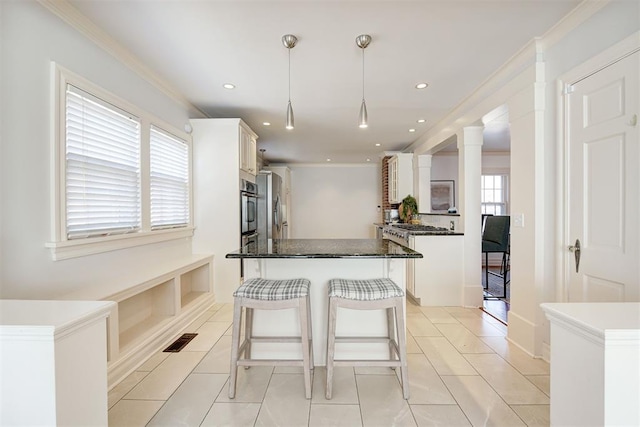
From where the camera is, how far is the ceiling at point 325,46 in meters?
1.81

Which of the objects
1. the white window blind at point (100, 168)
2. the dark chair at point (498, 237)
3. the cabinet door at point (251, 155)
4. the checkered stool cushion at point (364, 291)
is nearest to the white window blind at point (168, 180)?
the white window blind at point (100, 168)

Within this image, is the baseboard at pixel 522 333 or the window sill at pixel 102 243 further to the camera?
the baseboard at pixel 522 333

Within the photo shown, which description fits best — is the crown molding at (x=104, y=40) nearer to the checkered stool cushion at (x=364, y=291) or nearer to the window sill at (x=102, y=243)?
the window sill at (x=102, y=243)

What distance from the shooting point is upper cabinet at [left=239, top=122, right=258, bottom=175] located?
12.1ft

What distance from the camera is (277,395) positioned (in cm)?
180

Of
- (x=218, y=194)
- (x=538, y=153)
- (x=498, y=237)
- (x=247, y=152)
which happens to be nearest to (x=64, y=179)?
(x=218, y=194)

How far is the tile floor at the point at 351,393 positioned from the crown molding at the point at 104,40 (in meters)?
2.44

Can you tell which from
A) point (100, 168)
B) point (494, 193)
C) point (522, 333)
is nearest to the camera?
point (100, 168)

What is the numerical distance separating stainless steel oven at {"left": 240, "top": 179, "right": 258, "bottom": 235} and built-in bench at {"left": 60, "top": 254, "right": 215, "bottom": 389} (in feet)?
2.01

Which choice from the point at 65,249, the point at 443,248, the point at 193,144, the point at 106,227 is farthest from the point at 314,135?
the point at 65,249

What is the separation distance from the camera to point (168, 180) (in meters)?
3.08

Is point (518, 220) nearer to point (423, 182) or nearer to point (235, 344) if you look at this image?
point (235, 344)

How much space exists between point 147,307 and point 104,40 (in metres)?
2.31

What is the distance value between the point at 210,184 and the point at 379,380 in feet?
9.35
